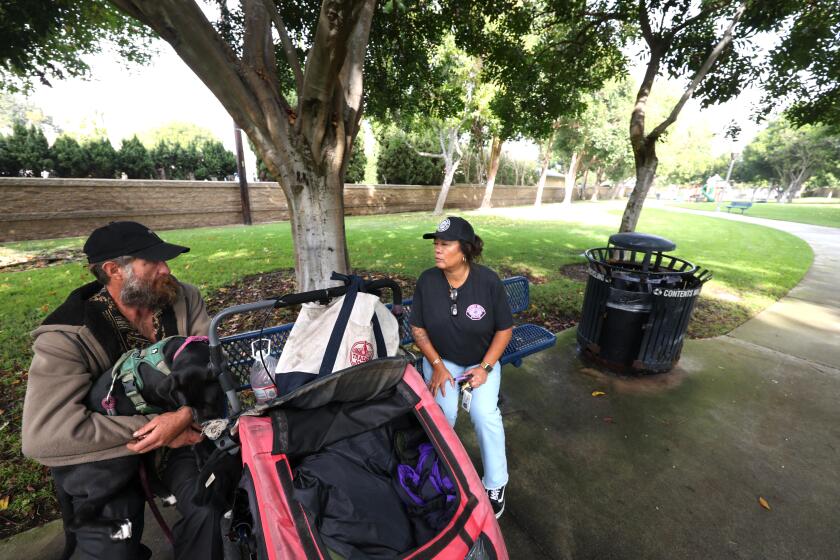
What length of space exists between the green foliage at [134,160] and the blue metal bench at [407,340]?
18.0 metres

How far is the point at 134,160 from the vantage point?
15.6 meters

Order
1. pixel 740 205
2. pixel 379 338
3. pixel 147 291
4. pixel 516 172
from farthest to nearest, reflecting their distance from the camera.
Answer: pixel 516 172
pixel 740 205
pixel 379 338
pixel 147 291

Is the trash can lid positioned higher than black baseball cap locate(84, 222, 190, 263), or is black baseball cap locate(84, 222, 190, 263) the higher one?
black baseball cap locate(84, 222, 190, 263)

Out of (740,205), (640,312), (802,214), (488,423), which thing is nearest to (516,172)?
(740,205)

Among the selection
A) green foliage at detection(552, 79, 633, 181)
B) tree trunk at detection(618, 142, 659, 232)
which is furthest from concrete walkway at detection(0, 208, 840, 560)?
green foliage at detection(552, 79, 633, 181)

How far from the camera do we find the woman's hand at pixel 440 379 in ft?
8.09

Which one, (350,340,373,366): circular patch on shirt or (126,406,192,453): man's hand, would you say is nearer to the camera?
(126,406,192,453): man's hand

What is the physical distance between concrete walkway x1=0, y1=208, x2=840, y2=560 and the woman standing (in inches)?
23.2

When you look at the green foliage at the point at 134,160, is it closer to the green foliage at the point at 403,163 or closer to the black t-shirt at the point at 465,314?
the green foliage at the point at 403,163

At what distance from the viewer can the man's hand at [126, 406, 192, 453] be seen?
161 cm

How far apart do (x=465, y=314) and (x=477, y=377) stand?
1.43 ft

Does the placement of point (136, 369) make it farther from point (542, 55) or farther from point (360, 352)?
point (542, 55)

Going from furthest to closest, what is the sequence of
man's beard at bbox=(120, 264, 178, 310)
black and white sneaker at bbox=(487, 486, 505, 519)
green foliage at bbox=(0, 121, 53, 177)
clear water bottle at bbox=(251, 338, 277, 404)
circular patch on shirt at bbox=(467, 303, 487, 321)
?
green foliage at bbox=(0, 121, 53, 177)
circular patch on shirt at bbox=(467, 303, 487, 321)
black and white sneaker at bbox=(487, 486, 505, 519)
clear water bottle at bbox=(251, 338, 277, 404)
man's beard at bbox=(120, 264, 178, 310)

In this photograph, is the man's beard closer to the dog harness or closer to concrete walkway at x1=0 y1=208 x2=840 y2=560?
the dog harness
